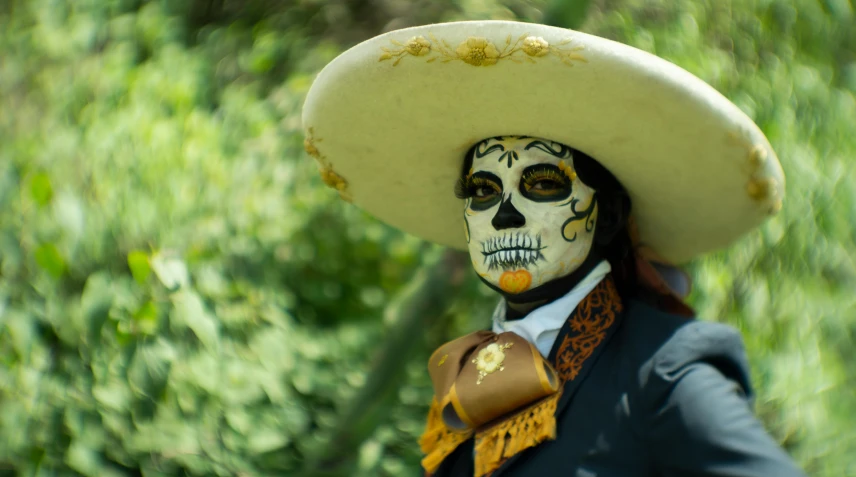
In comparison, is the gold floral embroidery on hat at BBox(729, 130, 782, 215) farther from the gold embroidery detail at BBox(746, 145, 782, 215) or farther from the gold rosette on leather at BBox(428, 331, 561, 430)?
the gold rosette on leather at BBox(428, 331, 561, 430)

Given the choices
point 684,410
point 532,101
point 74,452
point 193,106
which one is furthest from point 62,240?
point 684,410

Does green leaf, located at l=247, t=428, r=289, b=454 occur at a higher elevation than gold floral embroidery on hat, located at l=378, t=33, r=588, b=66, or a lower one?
lower

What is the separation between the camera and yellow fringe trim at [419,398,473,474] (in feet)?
6.50

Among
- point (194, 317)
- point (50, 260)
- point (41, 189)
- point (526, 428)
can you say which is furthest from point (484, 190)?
point (41, 189)

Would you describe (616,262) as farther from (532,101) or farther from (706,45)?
(706,45)

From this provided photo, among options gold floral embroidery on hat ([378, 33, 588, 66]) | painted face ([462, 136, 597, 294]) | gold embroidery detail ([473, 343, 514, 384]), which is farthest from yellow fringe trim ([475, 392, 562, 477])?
gold floral embroidery on hat ([378, 33, 588, 66])

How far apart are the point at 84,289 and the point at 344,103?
169 cm

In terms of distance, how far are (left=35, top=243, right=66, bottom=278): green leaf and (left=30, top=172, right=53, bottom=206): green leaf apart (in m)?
0.22

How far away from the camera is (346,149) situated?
2.31 m

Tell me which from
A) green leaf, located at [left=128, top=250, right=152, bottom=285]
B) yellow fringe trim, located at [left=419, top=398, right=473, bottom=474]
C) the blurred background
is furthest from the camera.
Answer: green leaf, located at [left=128, top=250, right=152, bottom=285]

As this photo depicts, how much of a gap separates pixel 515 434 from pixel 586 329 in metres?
0.29

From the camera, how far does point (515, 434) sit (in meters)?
1.80

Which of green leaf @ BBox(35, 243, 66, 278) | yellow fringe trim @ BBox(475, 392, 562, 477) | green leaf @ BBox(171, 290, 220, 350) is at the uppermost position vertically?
yellow fringe trim @ BBox(475, 392, 562, 477)

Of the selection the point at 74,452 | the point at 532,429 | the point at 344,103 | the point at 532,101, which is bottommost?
the point at 74,452
